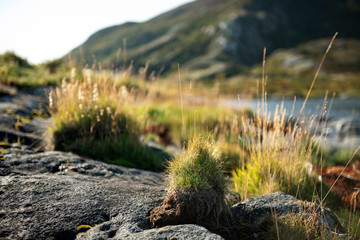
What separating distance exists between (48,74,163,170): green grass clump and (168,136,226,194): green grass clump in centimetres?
208

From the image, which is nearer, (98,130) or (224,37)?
(98,130)

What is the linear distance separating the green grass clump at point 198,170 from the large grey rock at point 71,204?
0.38 meters

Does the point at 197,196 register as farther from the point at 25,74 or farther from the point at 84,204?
the point at 25,74

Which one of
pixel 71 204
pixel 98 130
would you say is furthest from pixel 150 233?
pixel 98 130

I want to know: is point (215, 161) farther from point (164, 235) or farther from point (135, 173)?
point (135, 173)

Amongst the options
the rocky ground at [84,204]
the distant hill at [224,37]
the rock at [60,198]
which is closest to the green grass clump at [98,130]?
the rocky ground at [84,204]

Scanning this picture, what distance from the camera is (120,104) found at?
16.1 ft

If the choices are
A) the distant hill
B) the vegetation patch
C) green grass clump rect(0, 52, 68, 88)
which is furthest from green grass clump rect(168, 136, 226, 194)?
the distant hill

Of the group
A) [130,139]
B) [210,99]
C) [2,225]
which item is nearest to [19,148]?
[130,139]

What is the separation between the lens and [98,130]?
4.68m

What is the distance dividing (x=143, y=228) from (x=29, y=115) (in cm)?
508

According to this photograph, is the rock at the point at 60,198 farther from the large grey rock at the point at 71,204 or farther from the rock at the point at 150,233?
the rock at the point at 150,233

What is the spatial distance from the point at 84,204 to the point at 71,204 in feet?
0.37

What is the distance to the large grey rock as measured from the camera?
1.99 metres
